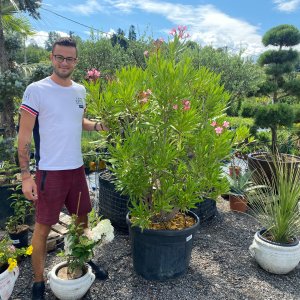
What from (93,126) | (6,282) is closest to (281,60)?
(93,126)

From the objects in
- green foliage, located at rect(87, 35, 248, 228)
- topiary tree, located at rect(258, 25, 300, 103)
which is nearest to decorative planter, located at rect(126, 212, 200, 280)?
green foliage, located at rect(87, 35, 248, 228)

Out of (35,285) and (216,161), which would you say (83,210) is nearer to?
(35,285)

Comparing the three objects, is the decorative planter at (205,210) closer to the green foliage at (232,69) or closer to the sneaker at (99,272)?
the sneaker at (99,272)

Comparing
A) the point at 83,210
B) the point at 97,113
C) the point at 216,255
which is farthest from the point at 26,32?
the point at 216,255

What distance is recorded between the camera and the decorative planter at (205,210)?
3796mm

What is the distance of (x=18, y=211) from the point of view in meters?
3.09

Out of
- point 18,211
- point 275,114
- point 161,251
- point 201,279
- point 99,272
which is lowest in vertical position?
point 201,279

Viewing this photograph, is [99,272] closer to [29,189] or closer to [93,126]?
[29,189]

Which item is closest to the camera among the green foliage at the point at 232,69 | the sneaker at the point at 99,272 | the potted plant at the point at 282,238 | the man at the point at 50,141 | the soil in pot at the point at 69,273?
the man at the point at 50,141

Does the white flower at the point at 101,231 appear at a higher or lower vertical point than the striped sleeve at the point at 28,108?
lower

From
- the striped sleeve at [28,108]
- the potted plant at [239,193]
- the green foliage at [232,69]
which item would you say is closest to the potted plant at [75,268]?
the striped sleeve at [28,108]

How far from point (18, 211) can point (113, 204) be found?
1.02m

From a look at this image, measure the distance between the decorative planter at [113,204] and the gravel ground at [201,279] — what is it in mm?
Result: 162

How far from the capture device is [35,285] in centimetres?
238
